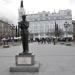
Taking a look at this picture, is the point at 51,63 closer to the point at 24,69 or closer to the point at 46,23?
the point at 24,69

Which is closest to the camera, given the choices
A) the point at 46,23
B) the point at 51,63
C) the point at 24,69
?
the point at 24,69

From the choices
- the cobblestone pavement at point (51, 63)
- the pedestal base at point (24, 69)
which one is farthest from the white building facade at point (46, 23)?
the pedestal base at point (24, 69)

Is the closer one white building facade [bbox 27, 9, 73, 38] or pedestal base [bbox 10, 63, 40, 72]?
pedestal base [bbox 10, 63, 40, 72]

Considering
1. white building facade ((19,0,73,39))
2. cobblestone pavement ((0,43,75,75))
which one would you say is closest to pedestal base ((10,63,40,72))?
cobblestone pavement ((0,43,75,75))

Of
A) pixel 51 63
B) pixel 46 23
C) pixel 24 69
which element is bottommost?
pixel 51 63

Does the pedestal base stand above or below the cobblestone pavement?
above

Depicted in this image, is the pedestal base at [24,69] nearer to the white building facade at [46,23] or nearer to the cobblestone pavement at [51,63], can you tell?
the cobblestone pavement at [51,63]

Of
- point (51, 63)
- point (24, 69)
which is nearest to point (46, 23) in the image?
point (51, 63)

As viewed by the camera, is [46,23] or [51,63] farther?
[46,23]

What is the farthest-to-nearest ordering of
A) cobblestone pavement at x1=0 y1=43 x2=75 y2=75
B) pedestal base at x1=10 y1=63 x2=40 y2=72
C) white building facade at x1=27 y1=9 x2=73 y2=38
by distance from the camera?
white building facade at x1=27 y1=9 x2=73 y2=38, pedestal base at x1=10 y1=63 x2=40 y2=72, cobblestone pavement at x1=0 y1=43 x2=75 y2=75

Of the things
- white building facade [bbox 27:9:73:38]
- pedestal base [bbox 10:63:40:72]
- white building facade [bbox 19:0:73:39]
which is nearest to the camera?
pedestal base [bbox 10:63:40:72]

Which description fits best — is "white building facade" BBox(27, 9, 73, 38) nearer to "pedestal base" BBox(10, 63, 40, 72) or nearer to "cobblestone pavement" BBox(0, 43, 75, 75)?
"cobblestone pavement" BBox(0, 43, 75, 75)

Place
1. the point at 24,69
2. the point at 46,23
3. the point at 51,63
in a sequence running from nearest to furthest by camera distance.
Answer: the point at 24,69, the point at 51,63, the point at 46,23

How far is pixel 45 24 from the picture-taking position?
13162 cm
